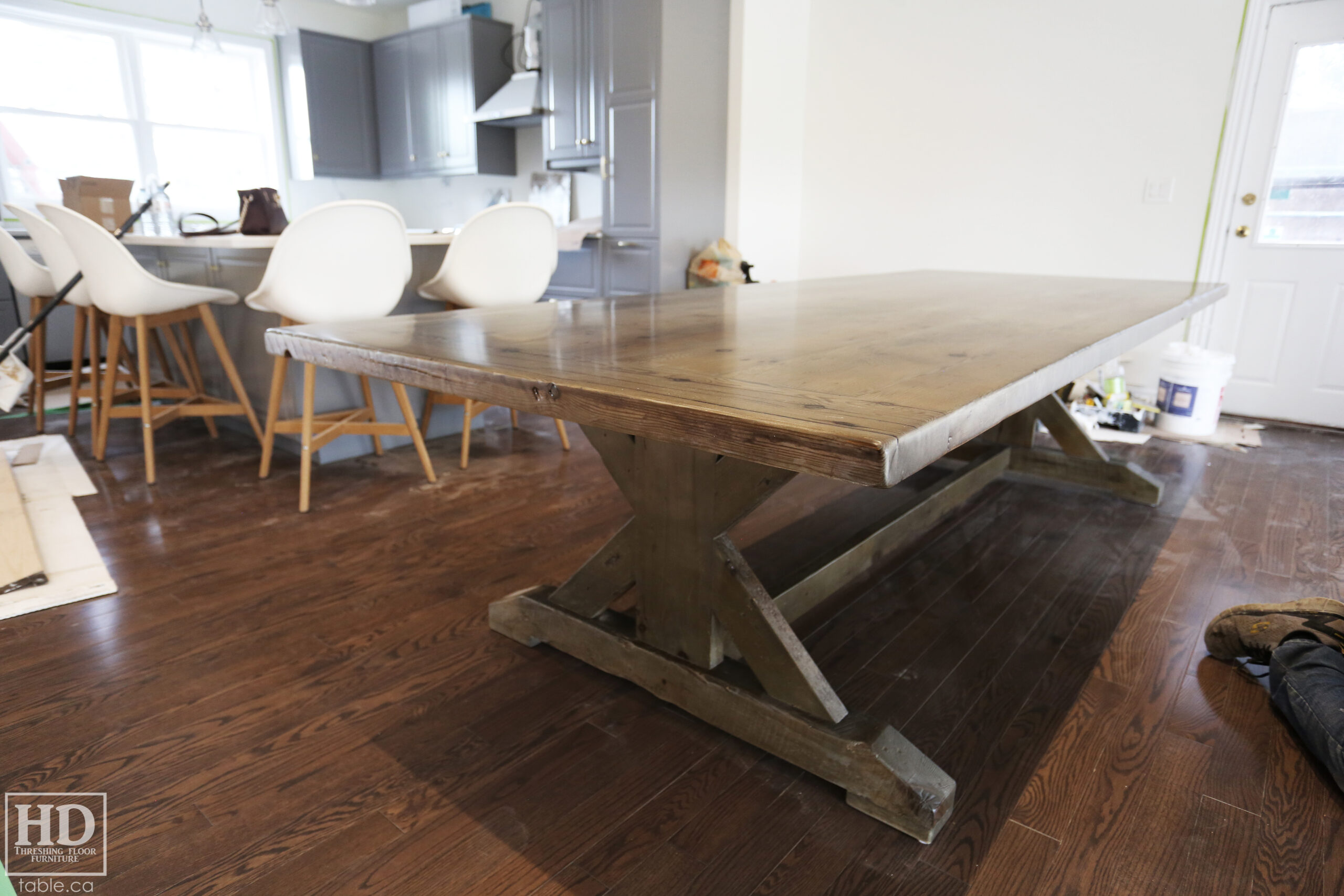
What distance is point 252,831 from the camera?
1.11 metres

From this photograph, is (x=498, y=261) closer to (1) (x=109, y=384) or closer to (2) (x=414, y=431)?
(2) (x=414, y=431)

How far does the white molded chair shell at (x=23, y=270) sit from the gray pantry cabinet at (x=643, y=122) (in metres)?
2.63

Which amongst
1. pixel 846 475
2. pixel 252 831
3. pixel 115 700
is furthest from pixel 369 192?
pixel 846 475

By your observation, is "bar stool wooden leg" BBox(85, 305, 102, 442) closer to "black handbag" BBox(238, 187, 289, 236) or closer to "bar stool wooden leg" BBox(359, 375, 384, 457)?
"black handbag" BBox(238, 187, 289, 236)

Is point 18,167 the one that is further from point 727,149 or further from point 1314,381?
point 1314,381

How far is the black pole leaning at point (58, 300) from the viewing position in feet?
9.64

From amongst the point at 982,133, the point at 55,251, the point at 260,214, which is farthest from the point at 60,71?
the point at 982,133

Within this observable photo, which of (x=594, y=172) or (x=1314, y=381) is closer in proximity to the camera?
(x=1314, y=381)

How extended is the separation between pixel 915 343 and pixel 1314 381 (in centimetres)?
350

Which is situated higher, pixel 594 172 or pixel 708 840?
pixel 594 172

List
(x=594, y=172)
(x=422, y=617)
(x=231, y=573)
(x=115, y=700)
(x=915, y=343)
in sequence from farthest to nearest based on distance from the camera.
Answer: (x=594, y=172), (x=231, y=573), (x=422, y=617), (x=115, y=700), (x=915, y=343)

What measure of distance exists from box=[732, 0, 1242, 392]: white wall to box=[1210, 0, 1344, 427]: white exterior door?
0.20 metres

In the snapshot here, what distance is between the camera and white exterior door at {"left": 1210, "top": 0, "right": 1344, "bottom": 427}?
3.33 metres

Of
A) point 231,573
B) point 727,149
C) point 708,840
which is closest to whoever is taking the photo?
point 708,840
